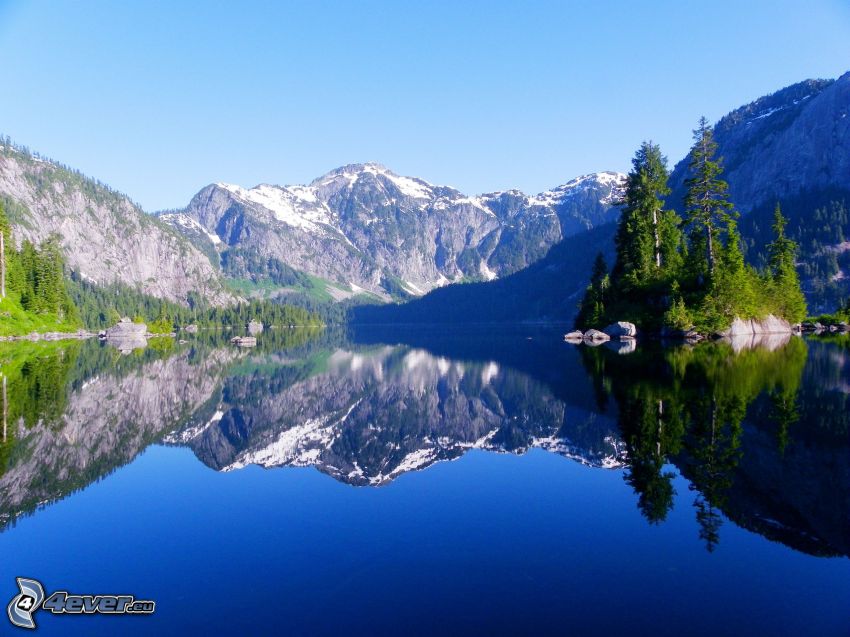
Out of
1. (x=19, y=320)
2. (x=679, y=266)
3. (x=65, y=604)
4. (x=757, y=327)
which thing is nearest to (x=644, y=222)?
(x=679, y=266)

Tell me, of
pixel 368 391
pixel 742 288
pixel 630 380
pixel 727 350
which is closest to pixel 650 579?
pixel 630 380

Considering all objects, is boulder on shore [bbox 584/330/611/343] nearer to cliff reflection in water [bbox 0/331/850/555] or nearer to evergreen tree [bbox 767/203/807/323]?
evergreen tree [bbox 767/203/807/323]

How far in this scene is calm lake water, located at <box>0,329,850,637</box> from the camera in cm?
1060

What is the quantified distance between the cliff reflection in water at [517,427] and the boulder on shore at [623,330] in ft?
135

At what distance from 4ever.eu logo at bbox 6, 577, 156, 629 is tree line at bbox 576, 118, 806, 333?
8849cm

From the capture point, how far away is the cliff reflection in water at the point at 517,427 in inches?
659

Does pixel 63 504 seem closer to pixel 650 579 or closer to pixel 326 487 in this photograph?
pixel 326 487

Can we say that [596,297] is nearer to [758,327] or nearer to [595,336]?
[595,336]

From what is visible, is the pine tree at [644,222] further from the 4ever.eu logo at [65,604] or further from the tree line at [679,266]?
the 4ever.eu logo at [65,604]

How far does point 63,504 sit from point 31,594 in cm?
687

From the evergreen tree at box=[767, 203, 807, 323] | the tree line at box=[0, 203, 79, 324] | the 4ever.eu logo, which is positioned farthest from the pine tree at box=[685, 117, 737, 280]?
the tree line at box=[0, 203, 79, 324]

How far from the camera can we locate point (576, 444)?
24188 millimetres

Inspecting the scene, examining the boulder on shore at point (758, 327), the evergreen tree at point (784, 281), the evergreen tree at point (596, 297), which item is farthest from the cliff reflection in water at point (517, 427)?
the evergreen tree at point (784, 281)

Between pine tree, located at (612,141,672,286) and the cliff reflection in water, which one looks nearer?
the cliff reflection in water
